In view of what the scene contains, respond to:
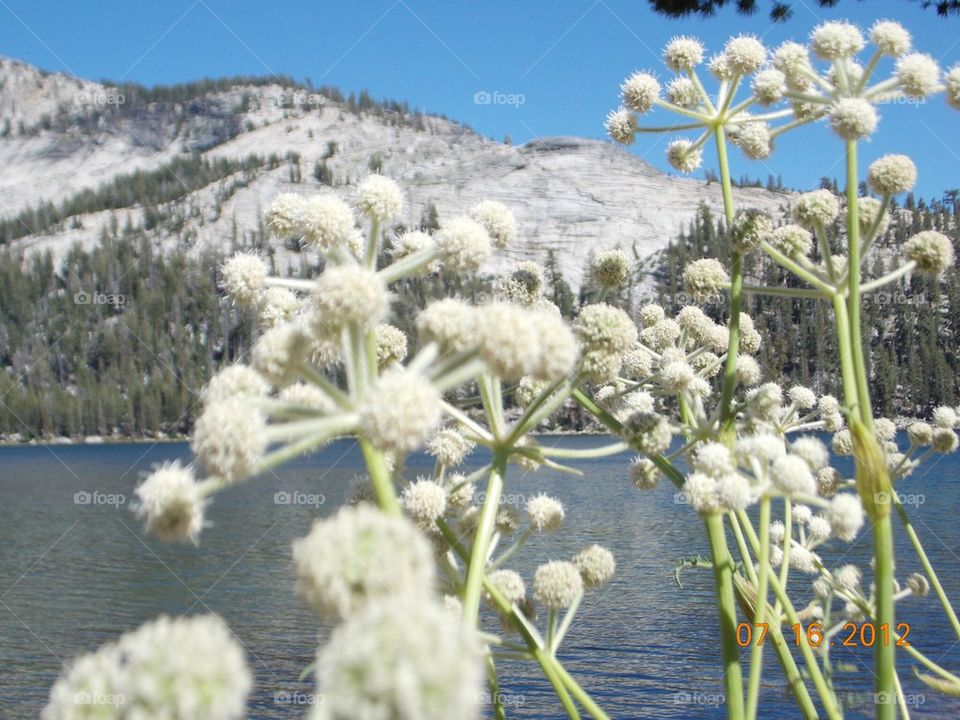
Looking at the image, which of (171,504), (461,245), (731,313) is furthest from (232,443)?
(731,313)

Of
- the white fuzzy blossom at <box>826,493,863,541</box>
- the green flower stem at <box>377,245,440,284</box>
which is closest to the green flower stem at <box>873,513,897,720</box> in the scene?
the white fuzzy blossom at <box>826,493,863,541</box>

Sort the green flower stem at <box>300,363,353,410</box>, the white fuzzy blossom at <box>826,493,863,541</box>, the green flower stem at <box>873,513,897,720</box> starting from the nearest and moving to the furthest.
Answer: the green flower stem at <box>300,363,353,410</box> → the white fuzzy blossom at <box>826,493,863,541</box> → the green flower stem at <box>873,513,897,720</box>

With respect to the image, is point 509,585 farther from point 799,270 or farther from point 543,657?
point 799,270

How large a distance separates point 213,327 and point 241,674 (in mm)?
191023

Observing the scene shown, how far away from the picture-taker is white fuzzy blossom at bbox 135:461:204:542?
5.41 feet

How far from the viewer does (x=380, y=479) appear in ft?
5.40

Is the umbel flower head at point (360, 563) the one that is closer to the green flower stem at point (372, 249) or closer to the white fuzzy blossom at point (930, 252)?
the green flower stem at point (372, 249)

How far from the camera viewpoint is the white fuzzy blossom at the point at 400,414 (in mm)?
1556

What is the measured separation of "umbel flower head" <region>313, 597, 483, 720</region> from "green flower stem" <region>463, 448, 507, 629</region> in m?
0.76

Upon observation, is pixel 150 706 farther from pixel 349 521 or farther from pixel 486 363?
pixel 486 363

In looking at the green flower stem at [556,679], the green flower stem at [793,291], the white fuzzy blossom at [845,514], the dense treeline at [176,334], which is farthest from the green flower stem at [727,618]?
the dense treeline at [176,334]

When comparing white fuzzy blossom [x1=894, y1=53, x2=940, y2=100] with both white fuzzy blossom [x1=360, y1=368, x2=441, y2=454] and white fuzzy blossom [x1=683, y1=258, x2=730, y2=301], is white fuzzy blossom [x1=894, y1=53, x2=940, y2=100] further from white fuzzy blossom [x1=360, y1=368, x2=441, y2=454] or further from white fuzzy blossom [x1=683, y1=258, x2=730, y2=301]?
white fuzzy blossom [x1=360, y1=368, x2=441, y2=454]

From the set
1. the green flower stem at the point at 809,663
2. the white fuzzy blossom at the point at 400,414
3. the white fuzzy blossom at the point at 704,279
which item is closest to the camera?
the white fuzzy blossom at the point at 400,414

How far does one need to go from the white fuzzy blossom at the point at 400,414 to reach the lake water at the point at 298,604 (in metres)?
2.75
